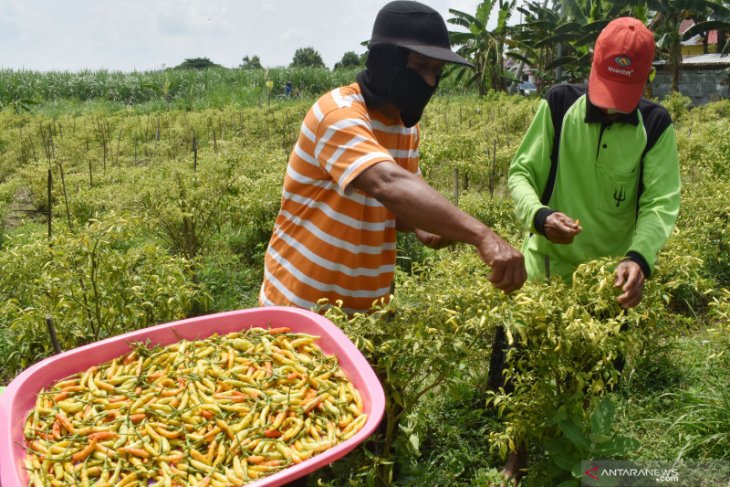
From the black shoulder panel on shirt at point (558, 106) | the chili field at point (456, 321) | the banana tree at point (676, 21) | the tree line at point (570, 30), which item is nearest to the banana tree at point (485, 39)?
the tree line at point (570, 30)

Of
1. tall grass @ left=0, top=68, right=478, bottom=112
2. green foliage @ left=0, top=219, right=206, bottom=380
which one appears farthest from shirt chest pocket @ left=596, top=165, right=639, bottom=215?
tall grass @ left=0, top=68, right=478, bottom=112

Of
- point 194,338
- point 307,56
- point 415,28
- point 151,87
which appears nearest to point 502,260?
point 415,28

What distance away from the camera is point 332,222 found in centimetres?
196

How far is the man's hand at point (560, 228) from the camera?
2080mm

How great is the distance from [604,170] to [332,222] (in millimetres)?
1159

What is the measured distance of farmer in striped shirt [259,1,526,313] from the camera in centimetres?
159

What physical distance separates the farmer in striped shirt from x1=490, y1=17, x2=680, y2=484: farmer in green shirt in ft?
1.93

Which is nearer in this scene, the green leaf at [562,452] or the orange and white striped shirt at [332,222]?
the orange and white striped shirt at [332,222]

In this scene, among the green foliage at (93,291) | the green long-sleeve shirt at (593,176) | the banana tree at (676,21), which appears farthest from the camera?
the banana tree at (676,21)

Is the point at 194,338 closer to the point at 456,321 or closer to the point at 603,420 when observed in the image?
the point at 456,321

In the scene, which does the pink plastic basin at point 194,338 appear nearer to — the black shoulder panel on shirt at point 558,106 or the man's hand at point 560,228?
the man's hand at point 560,228

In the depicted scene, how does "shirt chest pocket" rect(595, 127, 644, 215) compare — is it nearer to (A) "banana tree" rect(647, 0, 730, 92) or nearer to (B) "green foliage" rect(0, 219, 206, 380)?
(B) "green foliage" rect(0, 219, 206, 380)

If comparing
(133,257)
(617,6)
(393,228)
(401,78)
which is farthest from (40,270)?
(617,6)

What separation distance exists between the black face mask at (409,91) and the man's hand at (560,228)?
61 cm
